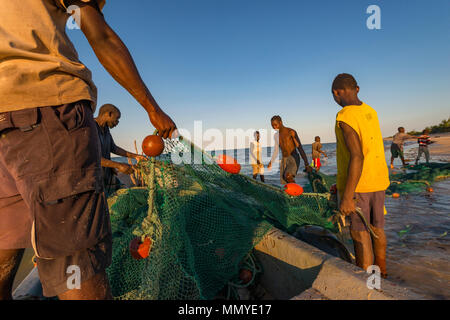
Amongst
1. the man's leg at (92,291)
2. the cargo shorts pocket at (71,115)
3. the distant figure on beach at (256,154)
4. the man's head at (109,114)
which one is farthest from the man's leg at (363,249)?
the distant figure on beach at (256,154)

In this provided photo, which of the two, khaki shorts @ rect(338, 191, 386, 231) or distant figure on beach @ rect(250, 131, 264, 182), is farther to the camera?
distant figure on beach @ rect(250, 131, 264, 182)

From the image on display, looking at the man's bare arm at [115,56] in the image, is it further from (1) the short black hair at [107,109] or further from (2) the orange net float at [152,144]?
(1) the short black hair at [107,109]

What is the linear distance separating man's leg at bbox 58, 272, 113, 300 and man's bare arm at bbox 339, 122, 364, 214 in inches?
79.2

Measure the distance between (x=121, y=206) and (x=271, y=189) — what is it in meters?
1.96

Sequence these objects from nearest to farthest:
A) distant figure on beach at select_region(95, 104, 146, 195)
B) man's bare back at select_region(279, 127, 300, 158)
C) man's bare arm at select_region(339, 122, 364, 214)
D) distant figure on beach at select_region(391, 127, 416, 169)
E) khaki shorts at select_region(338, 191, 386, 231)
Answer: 1. man's bare arm at select_region(339, 122, 364, 214)
2. khaki shorts at select_region(338, 191, 386, 231)
3. distant figure on beach at select_region(95, 104, 146, 195)
4. man's bare back at select_region(279, 127, 300, 158)
5. distant figure on beach at select_region(391, 127, 416, 169)

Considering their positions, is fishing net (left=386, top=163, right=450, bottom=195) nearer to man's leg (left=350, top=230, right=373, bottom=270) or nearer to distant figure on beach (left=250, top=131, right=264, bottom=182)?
distant figure on beach (left=250, top=131, right=264, bottom=182)

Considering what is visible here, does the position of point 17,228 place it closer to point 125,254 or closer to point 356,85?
point 125,254

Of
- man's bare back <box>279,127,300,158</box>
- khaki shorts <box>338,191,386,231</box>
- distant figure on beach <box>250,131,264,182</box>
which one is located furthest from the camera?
distant figure on beach <box>250,131,264,182</box>

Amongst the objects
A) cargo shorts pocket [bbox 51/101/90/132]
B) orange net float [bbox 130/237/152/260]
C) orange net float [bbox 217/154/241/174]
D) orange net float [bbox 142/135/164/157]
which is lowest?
orange net float [bbox 130/237/152/260]

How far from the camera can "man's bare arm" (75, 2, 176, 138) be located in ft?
3.62

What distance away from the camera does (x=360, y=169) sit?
2.12 metres

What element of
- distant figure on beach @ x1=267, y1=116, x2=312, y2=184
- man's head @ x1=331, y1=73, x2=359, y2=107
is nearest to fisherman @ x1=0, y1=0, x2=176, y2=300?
man's head @ x1=331, y1=73, x2=359, y2=107

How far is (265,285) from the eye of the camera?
7.47 feet

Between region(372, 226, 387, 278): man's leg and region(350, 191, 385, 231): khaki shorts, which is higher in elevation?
region(350, 191, 385, 231): khaki shorts
